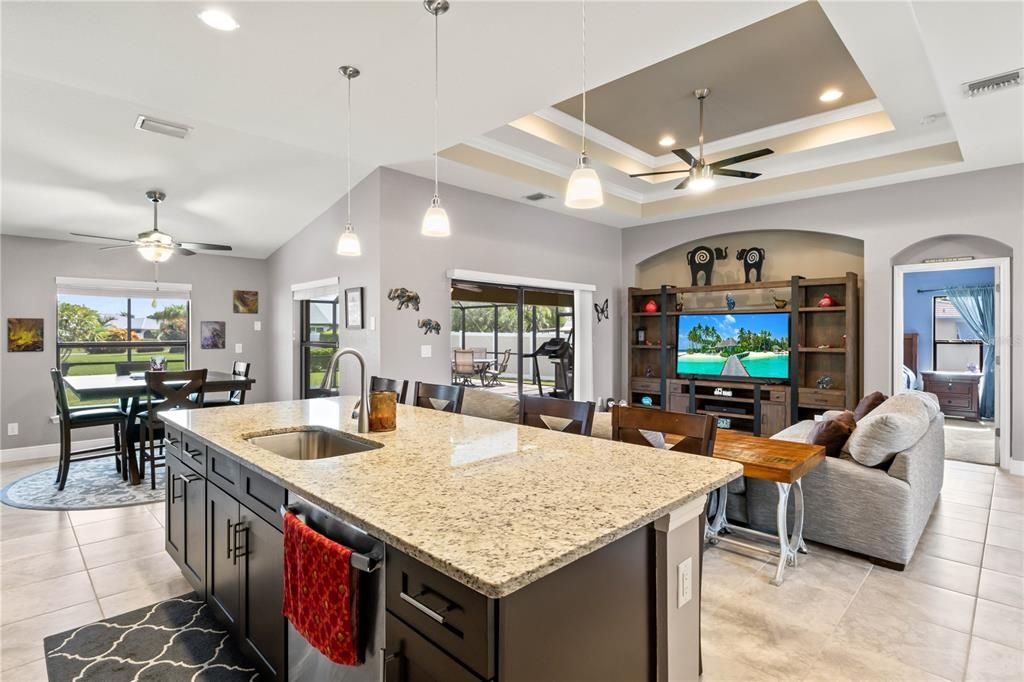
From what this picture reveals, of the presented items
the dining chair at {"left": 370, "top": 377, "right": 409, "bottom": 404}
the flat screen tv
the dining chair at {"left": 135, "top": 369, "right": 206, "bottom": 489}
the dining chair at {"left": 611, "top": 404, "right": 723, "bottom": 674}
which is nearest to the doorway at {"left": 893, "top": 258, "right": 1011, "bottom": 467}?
the flat screen tv

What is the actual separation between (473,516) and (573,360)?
5761 millimetres

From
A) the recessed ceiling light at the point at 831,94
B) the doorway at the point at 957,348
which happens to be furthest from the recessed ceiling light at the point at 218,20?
the doorway at the point at 957,348

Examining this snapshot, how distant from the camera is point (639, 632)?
54.7 inches

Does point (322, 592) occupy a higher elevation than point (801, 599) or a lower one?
higher

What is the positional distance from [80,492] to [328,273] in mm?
2777

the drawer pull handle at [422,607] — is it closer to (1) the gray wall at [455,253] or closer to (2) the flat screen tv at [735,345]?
(1) the gray wall at [455,253]

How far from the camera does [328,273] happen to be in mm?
5410

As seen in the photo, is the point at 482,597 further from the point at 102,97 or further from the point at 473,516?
the point at 102,97

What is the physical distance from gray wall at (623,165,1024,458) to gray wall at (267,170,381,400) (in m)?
4.49

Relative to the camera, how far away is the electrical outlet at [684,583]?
1.52 meters

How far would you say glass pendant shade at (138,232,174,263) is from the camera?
456 cm

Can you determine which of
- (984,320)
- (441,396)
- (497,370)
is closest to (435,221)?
(441,396)

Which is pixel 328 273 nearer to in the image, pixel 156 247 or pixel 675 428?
pixel 156 247

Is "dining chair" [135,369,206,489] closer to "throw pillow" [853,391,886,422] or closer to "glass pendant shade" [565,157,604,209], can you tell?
"glass pendant shade" [565,157,604,209]
